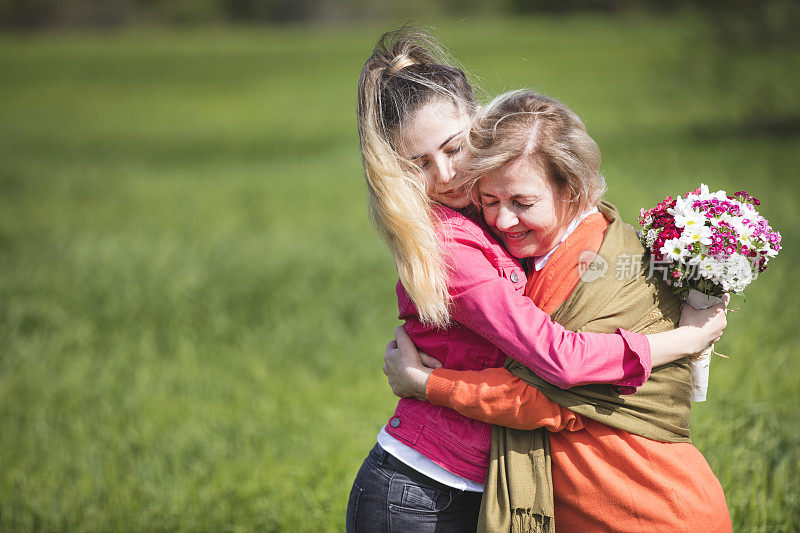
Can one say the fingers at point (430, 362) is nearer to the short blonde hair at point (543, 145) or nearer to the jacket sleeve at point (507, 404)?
the jacket sleeve at point (507, 404)

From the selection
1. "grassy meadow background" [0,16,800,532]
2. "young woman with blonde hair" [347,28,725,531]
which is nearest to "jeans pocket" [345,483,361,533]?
"young woman with blonde hair" [347,28,725,531]

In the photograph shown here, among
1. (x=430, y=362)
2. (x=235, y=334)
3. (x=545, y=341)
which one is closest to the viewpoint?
(x=545, y=341)

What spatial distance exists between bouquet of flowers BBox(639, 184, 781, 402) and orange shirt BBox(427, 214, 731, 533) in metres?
0.20

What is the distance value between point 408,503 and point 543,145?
1111mm

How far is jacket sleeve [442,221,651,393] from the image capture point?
197 centimetres

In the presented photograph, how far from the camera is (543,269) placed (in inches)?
86.2

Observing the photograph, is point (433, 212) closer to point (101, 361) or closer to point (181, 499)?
point (181, 499)

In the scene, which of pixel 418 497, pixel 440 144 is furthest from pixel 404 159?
pixel 418 497

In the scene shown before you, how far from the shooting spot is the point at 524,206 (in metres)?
2.12

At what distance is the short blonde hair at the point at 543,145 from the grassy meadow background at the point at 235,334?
0.49 meters

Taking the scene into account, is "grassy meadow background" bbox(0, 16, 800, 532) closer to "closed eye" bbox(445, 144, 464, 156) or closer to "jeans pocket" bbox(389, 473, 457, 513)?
"closed eye" bbox(445, 144, 464, 156)

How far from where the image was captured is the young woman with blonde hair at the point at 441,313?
6.55 ft

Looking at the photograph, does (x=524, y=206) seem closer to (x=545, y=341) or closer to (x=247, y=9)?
(x=545, y=341)

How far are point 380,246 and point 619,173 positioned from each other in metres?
5.79
